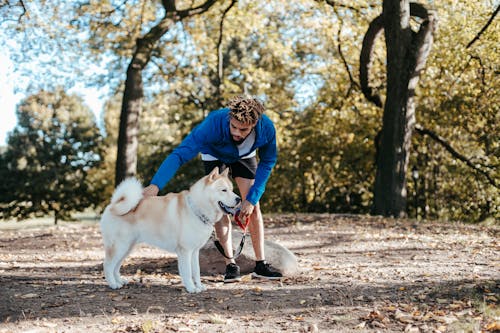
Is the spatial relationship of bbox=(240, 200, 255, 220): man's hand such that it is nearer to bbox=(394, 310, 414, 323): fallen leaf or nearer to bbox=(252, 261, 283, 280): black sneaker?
bbox=(252, 261, 283, 280): black sneaker

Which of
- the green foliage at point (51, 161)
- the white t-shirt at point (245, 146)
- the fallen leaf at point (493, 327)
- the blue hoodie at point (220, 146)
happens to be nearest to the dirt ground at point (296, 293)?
the fallen leaf at point (493, 327)

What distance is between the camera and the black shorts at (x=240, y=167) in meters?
5.47

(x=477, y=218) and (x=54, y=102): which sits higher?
(x=54, y=102)

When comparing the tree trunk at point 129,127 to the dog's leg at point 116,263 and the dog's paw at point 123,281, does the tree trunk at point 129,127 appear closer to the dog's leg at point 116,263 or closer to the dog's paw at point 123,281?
the dog's paw at point 123,281

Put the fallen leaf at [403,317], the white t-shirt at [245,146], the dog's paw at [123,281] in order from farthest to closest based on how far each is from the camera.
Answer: the dog's paw at [123,281], the white t-shirt at [245,146], the fallen leaf at [403,317]

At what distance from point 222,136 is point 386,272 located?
95.9 inches

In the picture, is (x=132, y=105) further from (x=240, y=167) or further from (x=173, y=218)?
(x=173, y=218)

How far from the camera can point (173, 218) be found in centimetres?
496

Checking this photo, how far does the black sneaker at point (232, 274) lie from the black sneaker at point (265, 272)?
0.25 metres

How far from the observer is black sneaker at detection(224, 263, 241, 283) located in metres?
5.66

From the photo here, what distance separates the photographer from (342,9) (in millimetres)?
14945

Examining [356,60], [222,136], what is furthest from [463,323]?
[356,60]

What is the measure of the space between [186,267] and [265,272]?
1118 millimetres

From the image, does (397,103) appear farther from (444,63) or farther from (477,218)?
(477,218)
